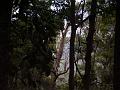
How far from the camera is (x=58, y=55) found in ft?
88.7

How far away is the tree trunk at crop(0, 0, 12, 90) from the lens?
5450 millimetres

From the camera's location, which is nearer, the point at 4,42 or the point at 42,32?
the point at 4,42

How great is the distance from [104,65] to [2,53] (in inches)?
1038

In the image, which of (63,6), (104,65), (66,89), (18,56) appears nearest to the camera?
(63,6)

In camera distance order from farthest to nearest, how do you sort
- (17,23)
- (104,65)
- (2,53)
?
(104,65) → (17,23) → (2,53)

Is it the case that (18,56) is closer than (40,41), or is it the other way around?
(40,41)

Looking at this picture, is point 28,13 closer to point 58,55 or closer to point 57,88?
point 58,55

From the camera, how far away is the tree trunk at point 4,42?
215 inches

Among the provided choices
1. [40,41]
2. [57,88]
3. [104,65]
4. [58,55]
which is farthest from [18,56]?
[104,65]

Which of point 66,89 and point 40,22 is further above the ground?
point 40,22

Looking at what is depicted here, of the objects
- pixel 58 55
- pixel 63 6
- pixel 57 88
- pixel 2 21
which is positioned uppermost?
pixel 63 6

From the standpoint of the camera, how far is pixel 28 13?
32.3ft

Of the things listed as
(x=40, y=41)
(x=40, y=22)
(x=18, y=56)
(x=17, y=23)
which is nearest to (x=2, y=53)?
(x=40, y=22)

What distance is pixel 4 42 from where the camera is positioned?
5551 mm
